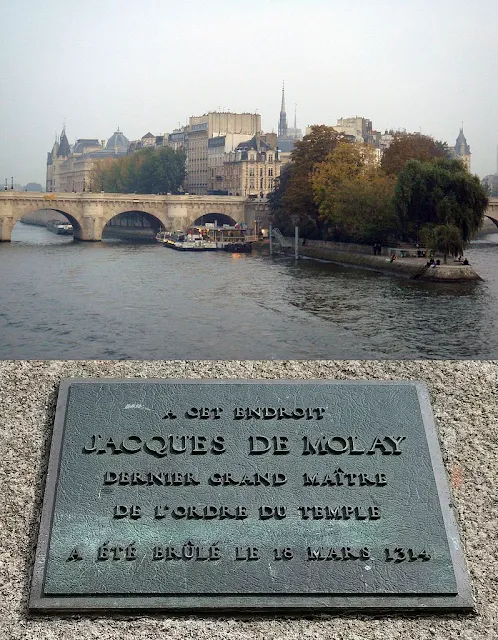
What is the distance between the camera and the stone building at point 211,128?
51.7 ft

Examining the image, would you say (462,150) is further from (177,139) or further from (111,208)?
(111,208)

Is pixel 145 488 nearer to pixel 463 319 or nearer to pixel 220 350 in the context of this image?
pixel 220 350

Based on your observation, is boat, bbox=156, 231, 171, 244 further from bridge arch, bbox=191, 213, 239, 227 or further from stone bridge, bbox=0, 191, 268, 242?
bridge arch, bbox=191, 213, 239, 227

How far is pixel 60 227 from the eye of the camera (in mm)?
27875

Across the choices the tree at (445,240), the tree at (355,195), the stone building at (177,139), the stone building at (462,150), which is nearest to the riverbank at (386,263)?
the tree at (445,240)

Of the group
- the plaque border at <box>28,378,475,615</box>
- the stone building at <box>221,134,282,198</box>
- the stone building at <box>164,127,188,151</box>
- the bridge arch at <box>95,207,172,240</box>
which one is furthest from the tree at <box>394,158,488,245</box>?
the plaque border at <box>28,378,475,615</box>

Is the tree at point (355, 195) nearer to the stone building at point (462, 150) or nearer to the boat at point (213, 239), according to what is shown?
the boat at point (213, 239)

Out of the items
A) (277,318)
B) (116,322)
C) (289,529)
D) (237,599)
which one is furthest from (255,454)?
(277,318)

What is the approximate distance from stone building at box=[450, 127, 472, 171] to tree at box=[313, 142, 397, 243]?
3288 mm

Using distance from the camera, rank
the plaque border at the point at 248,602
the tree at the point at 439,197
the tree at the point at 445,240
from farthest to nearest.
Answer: the tree at the point at 439,197
the tree at the point at 445,240
the plaque border at the point at 248,602

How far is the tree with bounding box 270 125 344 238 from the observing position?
30.9 m

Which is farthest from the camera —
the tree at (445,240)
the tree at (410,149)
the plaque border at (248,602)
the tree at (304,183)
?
the tree at (304,183)

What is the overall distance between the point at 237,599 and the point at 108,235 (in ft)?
85.4

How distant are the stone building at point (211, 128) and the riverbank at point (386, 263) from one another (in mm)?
3893
